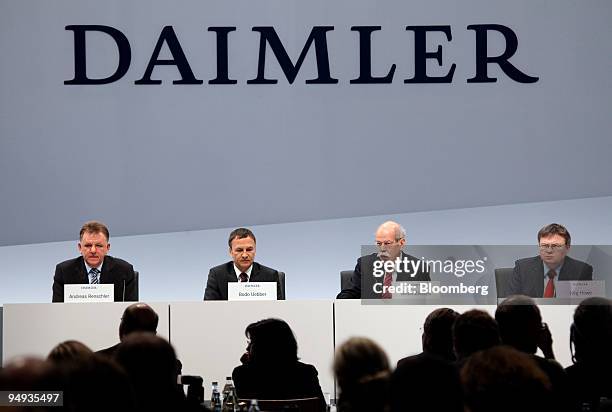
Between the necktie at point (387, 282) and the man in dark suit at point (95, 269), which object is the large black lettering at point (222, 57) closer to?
the man in dark suit at point (95, 269)

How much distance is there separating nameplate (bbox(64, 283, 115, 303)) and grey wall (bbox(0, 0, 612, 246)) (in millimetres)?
3108

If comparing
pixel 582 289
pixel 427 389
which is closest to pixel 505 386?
pixel 427 389

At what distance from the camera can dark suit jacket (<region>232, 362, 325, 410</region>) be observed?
4.75 metres

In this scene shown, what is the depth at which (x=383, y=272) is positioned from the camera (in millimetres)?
6770

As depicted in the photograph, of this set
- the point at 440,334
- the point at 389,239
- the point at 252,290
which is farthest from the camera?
the point at 389,239

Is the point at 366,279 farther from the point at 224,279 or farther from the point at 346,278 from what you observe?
the point at 224,279

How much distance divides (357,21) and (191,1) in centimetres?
150

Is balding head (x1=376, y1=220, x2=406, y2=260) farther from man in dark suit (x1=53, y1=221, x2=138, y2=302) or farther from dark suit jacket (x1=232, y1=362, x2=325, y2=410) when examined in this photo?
dark suit jacket (x1=232, y1=362, x2=325, y2=410)

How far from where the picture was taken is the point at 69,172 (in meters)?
9.66

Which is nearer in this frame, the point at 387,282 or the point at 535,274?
the point at 535,274

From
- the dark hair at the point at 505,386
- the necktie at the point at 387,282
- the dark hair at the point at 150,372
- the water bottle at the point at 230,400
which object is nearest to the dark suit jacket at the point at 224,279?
the necktie at the point at 387,282

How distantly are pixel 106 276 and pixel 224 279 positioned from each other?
30.6 inches

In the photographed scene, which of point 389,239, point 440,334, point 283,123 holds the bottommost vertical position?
Result: point 440,334

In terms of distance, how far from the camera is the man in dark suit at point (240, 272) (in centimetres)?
709
